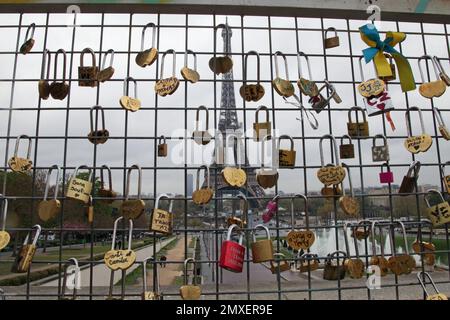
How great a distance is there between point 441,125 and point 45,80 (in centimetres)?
157

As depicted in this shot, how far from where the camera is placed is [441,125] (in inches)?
53.4

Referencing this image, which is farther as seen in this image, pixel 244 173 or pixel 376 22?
pixel 376 22

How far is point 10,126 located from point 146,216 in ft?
2.10

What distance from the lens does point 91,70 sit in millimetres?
1336

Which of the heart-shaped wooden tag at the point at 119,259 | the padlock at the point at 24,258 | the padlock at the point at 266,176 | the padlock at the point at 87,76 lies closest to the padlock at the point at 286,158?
the padlock at the point at 266,176

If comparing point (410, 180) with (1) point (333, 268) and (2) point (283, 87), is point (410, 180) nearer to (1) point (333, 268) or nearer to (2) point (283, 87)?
(1) point (333, 268)

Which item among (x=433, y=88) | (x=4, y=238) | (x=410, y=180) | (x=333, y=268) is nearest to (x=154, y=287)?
(x=4, y=238)

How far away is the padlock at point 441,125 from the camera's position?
1.33 m

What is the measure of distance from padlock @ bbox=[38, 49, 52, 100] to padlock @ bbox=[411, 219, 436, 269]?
1532mm

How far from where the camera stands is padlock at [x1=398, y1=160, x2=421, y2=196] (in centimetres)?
134

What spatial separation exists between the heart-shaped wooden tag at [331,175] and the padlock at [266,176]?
169mm

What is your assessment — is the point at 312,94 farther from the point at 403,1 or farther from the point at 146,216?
the point at 146,216
